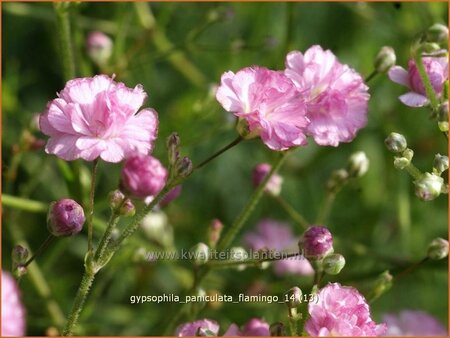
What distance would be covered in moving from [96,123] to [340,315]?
1.75 feet

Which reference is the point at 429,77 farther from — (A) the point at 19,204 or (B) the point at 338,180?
(A) the point at 19,204

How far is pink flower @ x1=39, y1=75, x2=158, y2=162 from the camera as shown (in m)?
1.35

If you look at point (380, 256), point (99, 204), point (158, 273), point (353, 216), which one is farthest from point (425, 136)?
point (99, 204)

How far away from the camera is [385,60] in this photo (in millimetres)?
1575

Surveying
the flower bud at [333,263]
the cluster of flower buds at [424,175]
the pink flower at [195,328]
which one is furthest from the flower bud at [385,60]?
the pink flower at [195,328]

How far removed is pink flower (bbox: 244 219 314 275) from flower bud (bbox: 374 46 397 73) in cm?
78

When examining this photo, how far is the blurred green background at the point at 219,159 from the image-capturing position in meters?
2.09

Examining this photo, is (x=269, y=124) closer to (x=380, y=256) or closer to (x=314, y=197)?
(x=380, y=256)

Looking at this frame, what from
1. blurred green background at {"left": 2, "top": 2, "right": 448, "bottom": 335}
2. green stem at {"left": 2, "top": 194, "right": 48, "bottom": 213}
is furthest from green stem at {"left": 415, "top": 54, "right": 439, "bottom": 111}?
green stem at {"left": 2, "top": 194, "right": 48, "bottom": 213}

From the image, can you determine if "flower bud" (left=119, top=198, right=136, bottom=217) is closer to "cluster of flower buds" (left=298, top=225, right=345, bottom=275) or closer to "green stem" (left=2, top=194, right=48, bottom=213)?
"cluster of flower buds" (left=298, top=225, right=345, bottom=275)

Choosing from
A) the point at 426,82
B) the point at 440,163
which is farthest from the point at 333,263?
the point at 426,82

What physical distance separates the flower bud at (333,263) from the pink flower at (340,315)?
7 cm

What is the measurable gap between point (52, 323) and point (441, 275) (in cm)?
123

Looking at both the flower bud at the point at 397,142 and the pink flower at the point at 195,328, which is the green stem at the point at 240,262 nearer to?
the pink flower at the point at 195,328
